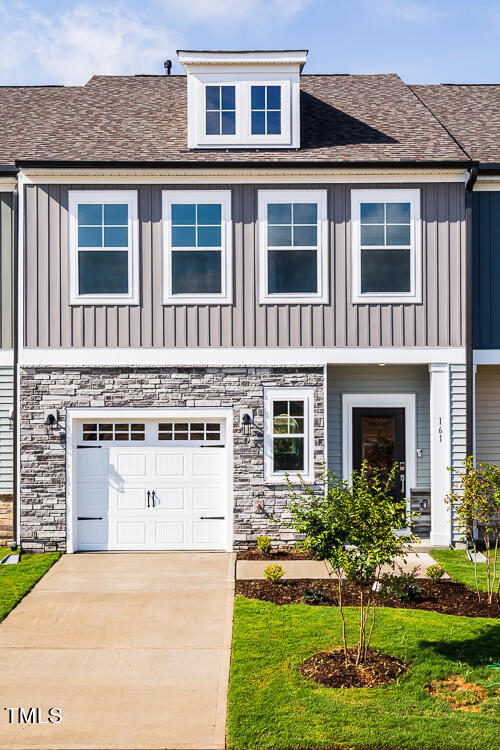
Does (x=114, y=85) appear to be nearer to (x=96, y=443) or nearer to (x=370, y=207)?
(x=370, y=207)

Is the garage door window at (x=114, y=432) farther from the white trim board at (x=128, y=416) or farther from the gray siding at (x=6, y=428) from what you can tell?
the gray siding at (x=6, y=428)

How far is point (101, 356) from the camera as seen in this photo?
472 inches

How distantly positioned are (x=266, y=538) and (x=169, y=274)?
4524 mm

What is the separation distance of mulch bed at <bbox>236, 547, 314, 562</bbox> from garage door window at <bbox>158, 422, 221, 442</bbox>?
1.90 metres

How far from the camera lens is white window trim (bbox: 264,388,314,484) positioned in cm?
1195

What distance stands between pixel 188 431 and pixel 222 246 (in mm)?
3090

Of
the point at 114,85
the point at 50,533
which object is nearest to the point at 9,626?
the point at 50,533

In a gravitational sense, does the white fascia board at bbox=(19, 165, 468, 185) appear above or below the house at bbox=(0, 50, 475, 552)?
above

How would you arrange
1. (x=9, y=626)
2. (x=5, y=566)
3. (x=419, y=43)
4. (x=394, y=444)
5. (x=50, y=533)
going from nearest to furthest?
(x=9, y=626), (x=5, y=566), (x=50, y=533), (x=394, y=444), (x=419, y=43)

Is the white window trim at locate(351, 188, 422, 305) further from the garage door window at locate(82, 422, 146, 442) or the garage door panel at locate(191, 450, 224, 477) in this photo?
the garage door window at locate(82, 422, 146, 442)

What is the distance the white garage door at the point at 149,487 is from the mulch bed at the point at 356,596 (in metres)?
2.21

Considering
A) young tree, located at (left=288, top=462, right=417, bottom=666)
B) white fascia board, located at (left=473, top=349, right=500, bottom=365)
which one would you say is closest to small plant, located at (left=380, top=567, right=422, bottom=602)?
young tree, located at (left=288, top=462, right=417, bottom=666)

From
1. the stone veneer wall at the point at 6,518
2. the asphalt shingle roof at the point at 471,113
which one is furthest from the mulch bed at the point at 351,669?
the asphalt shingle roof at the point at 471,113

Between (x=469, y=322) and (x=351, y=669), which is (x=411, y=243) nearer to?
(x=469, y=322)
